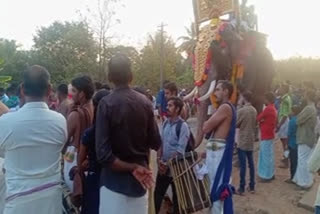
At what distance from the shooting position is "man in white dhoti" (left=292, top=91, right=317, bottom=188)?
703 cm

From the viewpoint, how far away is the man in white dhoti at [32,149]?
279 cm

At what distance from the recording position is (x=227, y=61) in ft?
18.8

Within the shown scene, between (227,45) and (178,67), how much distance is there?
3715cm

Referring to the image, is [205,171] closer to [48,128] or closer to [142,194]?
[142,194]

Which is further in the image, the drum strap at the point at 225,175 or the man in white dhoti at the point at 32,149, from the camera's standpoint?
the drum strap at the point at 225,175

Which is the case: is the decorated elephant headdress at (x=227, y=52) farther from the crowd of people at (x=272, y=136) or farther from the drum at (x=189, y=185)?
the drum at (x=189, y=185)

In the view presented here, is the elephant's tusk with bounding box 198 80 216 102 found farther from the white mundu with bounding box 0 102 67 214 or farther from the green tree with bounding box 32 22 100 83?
the green tree with bounding box 32 22 100 83

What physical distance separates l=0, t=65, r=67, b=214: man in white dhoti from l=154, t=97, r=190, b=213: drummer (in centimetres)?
209

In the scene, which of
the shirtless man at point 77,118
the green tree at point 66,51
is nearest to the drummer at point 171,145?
the shirtless man at point 77,118

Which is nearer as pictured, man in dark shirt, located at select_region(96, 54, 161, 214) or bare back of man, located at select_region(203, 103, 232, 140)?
man in dark shirt, located at select_region(96, 54, 161, 214)

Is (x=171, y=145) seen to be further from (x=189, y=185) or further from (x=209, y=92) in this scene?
(x=209, y=92)

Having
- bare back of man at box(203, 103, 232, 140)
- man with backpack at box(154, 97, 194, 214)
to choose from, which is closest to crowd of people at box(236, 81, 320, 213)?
man with backpack at box(154, 97, 194, 214)

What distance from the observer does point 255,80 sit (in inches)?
248

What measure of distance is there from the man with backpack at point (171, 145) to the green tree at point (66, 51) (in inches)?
546
